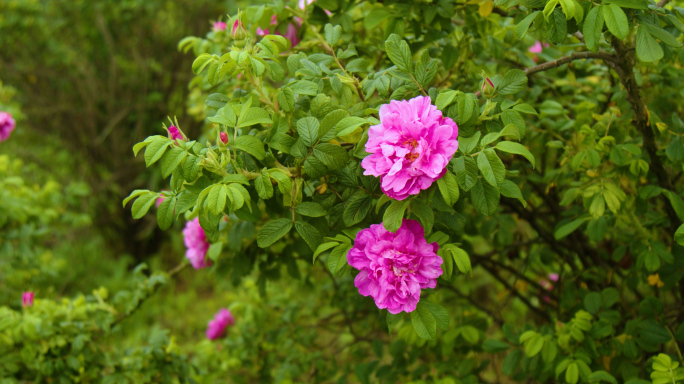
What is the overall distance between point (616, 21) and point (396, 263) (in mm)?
617

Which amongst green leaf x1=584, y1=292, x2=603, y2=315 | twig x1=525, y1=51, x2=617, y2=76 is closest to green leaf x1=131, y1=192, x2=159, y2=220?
twig x1=525, y1=51, x2=617, y2=76

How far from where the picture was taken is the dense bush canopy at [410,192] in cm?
98

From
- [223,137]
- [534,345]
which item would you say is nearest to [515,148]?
[223,137]

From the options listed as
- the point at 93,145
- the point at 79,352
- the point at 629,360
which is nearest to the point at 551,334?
the point at 629,360

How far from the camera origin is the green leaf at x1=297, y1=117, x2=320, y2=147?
1.03m

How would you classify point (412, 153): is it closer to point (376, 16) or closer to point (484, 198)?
point (484, 198)

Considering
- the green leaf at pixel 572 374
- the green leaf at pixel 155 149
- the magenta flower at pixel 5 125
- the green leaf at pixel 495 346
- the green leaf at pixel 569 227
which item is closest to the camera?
the green leaf at pixel 155 149

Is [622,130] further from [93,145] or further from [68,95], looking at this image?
[68,95]

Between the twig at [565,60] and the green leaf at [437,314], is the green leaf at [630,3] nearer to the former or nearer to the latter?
the twig at [565,60]

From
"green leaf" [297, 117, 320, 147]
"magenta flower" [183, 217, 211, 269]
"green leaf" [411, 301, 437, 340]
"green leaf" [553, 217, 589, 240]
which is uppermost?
"green leaf" [297, 117, 320, 147]

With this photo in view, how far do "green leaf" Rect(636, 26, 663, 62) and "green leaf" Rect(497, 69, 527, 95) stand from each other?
0.72 feet

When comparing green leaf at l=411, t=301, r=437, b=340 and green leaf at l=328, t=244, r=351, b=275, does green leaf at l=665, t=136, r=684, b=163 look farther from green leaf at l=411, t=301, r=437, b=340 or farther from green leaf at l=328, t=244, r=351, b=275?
green leaf at l=328, t=244, r=351, b=275

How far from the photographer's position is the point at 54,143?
3.90 m

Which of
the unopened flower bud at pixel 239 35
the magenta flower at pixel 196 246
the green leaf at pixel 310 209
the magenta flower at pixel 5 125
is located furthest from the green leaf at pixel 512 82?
the magenta flower at pixel 5 125
